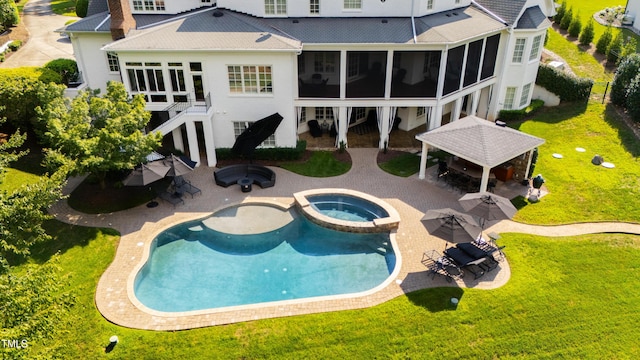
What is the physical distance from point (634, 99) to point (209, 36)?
29.5 metres

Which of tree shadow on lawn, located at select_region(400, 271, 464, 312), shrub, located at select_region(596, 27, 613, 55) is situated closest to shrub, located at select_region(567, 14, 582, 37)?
shrub, located at select_region(596, 27, 613, 55)

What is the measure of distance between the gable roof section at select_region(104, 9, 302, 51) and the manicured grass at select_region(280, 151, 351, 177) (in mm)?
7215

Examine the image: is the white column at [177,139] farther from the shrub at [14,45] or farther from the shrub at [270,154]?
the shrub at [14,45]

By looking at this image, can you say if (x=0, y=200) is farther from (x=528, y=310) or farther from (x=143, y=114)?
(x=528, y=310)

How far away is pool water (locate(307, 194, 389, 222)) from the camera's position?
80.8 feet

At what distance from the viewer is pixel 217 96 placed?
2886 centimetres

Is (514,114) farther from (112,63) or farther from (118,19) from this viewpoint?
(112,63)

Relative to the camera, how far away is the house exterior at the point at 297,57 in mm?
27938

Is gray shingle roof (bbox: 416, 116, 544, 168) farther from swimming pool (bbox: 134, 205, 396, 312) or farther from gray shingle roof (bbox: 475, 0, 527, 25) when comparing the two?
gray shingle roof (bbox: 475, 0, 527, 25)

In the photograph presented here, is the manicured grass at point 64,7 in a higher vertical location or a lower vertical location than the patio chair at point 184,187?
higher

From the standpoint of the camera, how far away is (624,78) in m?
34.5

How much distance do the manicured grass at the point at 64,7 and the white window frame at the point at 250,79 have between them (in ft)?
133

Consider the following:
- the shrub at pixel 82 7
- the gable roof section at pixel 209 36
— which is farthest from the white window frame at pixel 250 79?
the shrub at pixel 82 7

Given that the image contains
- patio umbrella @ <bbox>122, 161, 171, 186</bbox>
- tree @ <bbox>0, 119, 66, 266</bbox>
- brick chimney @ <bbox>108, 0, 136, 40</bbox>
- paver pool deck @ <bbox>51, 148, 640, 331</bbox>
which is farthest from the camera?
brick chimney @ <bbox>108, 0, 136, 40</bbox>
